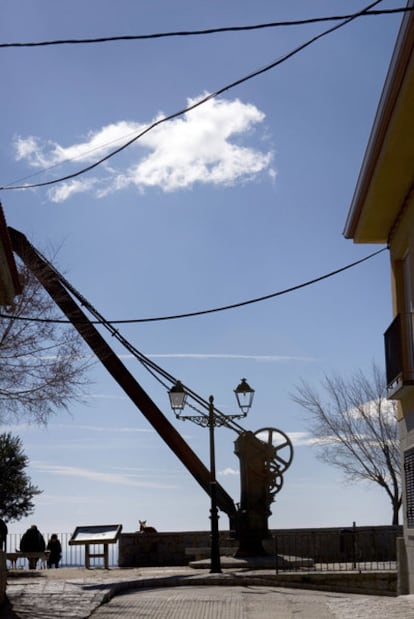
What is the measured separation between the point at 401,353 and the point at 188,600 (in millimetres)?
5417

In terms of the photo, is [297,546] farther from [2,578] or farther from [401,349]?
[401,349]

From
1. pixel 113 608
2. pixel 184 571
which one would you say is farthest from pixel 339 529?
pixel 113 608

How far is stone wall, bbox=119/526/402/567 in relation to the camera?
26.9 metres

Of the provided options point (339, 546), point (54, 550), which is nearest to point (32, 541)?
point (54, 550)

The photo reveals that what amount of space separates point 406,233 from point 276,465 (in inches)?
445

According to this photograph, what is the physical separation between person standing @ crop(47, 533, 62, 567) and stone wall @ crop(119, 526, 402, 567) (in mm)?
3440

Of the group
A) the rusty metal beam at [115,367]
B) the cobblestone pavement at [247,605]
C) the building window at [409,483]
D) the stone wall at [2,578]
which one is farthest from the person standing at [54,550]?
the building window at [409,483]

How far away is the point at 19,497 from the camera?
41.6 meters

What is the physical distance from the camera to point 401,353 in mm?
14555

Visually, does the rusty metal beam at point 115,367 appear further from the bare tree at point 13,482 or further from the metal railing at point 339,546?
the bare tree at point 13,482

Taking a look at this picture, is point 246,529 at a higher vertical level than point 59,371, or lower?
lower

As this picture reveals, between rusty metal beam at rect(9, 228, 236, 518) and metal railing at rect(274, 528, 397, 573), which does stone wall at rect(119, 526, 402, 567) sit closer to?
metal railing at rect(274, 528, 397, 573)

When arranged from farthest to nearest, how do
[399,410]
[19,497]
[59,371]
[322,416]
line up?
[19,497], [322,416], [59,371], [399,410]

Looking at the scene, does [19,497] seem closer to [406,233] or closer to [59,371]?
[59,371]
